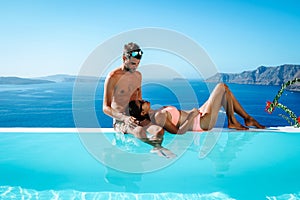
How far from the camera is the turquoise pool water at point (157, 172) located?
8.21 feet

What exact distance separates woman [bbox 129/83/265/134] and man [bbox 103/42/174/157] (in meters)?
0.14

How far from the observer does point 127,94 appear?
4.01 metres

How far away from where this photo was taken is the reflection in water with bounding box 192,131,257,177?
316cm

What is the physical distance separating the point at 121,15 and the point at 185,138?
1214 centimetres

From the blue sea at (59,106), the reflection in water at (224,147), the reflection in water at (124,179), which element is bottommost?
the blue sea at (59,106)

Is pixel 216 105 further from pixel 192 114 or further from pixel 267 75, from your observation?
pixel 267 75

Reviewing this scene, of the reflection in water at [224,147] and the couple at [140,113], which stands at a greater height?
the couple at [140,113]

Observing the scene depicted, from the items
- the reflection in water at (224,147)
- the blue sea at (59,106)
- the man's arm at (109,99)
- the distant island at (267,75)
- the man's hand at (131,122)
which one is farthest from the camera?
the distant island at (267,75)

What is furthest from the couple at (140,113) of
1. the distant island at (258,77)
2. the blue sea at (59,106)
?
the distant island at (258,77)

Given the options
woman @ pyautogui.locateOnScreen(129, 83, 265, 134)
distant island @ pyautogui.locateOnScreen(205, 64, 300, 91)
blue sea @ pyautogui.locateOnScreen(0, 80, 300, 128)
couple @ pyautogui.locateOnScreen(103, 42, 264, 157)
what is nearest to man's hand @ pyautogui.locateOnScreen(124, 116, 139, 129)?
couple @ pyautogui.locateOnScreen(103, 42, 264, 157)

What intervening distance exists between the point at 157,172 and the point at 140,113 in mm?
1055

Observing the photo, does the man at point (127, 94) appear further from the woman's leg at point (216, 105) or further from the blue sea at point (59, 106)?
the blue sea at point (59, 106)

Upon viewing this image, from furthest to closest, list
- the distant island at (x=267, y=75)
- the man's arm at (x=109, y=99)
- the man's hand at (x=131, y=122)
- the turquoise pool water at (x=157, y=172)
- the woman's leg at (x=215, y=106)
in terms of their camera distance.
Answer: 1. the distant island at (x=267, y=75)
2. the woman's leg at (x=215, y=106)
3. the man's arm at (x=109, y=99)
4. the man's hand at (x=131, y=122)
5. the turquoise pool water at (x=157, y=172)

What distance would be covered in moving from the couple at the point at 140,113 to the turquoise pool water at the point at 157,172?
0.16m
